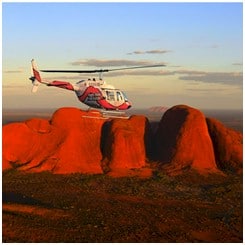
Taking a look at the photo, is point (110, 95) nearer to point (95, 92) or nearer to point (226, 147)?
point (95, 92)

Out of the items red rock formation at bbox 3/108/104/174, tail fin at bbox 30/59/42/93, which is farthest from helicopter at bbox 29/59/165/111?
red rock formation at bbox 3/108/104/174

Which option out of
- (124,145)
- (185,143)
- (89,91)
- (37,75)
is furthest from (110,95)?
(185,143)

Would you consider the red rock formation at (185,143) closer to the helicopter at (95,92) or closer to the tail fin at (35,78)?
the helicopter at (95,92)

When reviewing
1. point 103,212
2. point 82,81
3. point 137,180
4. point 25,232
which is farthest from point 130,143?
point 25,232

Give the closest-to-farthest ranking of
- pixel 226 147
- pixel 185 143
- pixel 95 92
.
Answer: pixel 95 92 → pixel 185 143 → pixel 226 147

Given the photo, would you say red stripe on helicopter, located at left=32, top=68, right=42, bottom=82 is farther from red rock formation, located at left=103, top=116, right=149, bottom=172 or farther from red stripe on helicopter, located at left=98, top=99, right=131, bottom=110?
red rock formation, located at left=103, top=116, right=149, bottom=172
